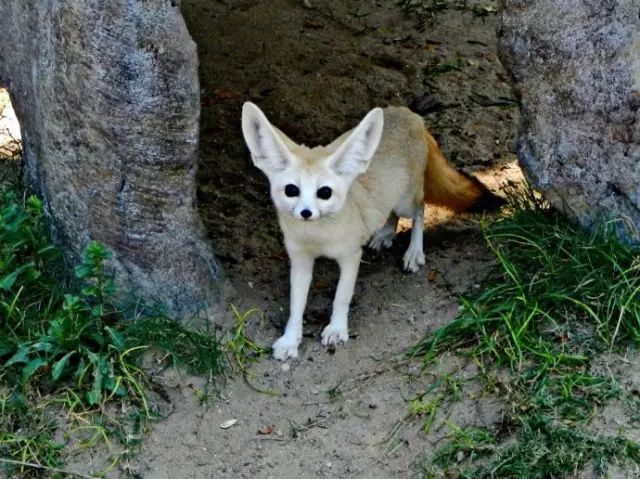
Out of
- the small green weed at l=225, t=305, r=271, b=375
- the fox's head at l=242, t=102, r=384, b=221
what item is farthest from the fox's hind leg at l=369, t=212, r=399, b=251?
the fox's head at l=242, t=102, r=384, b=221

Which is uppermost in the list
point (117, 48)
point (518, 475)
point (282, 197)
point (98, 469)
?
point (117, 48)

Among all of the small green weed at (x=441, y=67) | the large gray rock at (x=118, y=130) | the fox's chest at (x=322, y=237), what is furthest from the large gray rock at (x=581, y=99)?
the small green weed at (x=441, y=67)

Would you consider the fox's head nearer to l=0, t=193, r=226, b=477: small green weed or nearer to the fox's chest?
the fox's chest

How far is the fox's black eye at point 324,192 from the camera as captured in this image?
16.1 ft

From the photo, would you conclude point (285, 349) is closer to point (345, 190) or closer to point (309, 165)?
point (345, 190)

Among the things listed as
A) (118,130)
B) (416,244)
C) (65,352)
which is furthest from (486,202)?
(65,352)

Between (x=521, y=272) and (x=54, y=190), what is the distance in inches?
90.5

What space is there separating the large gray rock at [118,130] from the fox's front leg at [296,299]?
0.41 meters

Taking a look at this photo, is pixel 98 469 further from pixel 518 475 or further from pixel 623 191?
pixel 623 191

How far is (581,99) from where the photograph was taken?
505cm

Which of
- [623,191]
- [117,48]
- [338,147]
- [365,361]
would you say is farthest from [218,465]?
[623,191]

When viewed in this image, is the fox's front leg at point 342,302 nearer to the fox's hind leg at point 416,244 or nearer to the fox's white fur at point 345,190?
the fox's white fur at point 345,190

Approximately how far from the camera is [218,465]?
4.84 m

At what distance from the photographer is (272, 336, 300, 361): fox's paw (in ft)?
17.5
